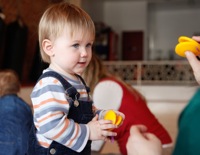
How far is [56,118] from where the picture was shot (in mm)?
563

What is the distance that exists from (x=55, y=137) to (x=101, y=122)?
9 cm

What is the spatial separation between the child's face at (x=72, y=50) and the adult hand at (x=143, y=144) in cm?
17

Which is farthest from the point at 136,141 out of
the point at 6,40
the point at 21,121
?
the point at 6,40

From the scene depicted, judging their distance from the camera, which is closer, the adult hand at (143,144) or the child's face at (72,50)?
the adult hand at (143,144)

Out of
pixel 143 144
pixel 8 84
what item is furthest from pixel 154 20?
pixel 143 144

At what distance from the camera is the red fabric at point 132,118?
105 cm

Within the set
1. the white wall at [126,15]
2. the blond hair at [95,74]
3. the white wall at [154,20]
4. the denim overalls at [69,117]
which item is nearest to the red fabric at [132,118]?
the blond hair at [95,74]

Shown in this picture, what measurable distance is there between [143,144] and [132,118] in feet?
1.89

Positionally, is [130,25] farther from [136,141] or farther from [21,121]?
[136,141]

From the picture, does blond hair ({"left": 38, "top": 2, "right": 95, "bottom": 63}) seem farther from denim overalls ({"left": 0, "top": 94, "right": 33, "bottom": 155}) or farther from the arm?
denim overalls ({"left": 0, "top": 94, "right": 33, "bottom": 155})

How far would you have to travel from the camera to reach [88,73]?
1079 millimetres

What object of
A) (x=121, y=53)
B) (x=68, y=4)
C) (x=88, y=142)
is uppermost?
(x=68, y=4)

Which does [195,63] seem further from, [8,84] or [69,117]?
[8,84]

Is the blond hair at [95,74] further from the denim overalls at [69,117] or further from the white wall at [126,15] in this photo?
the white wall at [126,15]
